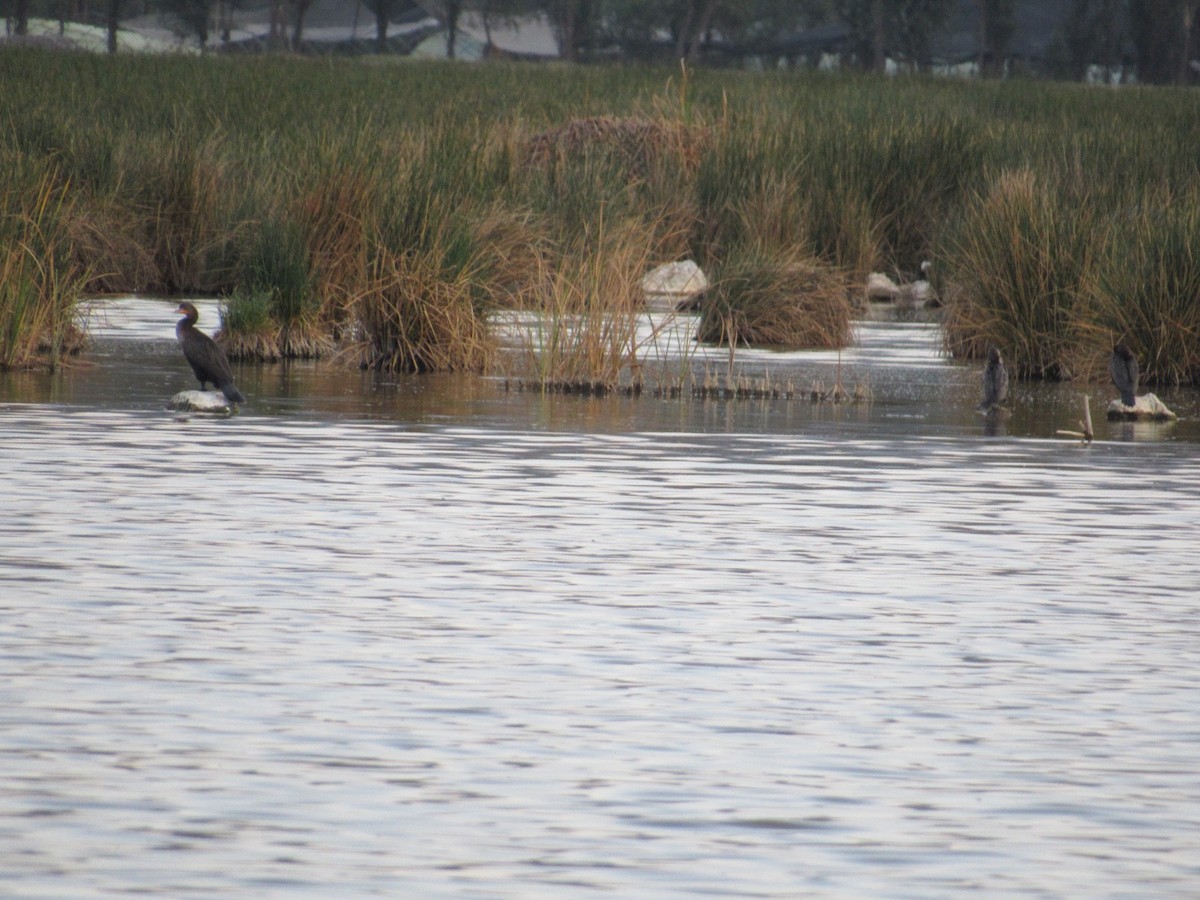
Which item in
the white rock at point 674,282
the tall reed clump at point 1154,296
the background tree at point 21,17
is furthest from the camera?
the background tree at point 21,17

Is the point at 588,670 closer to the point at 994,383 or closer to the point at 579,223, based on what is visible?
the point at 994,383

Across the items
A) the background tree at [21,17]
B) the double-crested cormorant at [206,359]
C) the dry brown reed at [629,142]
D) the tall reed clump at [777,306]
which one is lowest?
the double-crested cormorant at [206,359]

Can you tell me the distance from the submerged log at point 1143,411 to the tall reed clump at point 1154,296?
1838mm

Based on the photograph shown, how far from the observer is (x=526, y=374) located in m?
17.1

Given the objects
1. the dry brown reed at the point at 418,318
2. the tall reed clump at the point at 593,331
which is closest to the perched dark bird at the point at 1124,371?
the tall reed clump at the point at 593,331

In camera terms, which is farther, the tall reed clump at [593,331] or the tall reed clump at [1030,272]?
the tall reed clump at [1030,272]

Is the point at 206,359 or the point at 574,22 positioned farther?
the point at 574,22

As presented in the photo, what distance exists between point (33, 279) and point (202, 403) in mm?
2258

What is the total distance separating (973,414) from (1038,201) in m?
4.42

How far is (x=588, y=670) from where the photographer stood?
6.79m

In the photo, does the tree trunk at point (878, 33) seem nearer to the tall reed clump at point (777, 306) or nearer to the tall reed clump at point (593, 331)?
the tall reed clump at point (777, 306)

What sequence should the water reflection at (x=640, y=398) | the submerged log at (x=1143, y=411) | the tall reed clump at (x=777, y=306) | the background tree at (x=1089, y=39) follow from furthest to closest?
1. the background tree at (x=1089, y=39)
2. the tall reed clump at (x=777, y=306)
3. the submerged log at (x=1143, y=411)
4. the water reflection at (x=640, y=398)

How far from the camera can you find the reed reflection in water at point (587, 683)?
5016 mm

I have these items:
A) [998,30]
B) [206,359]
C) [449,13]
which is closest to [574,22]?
[449,13]
